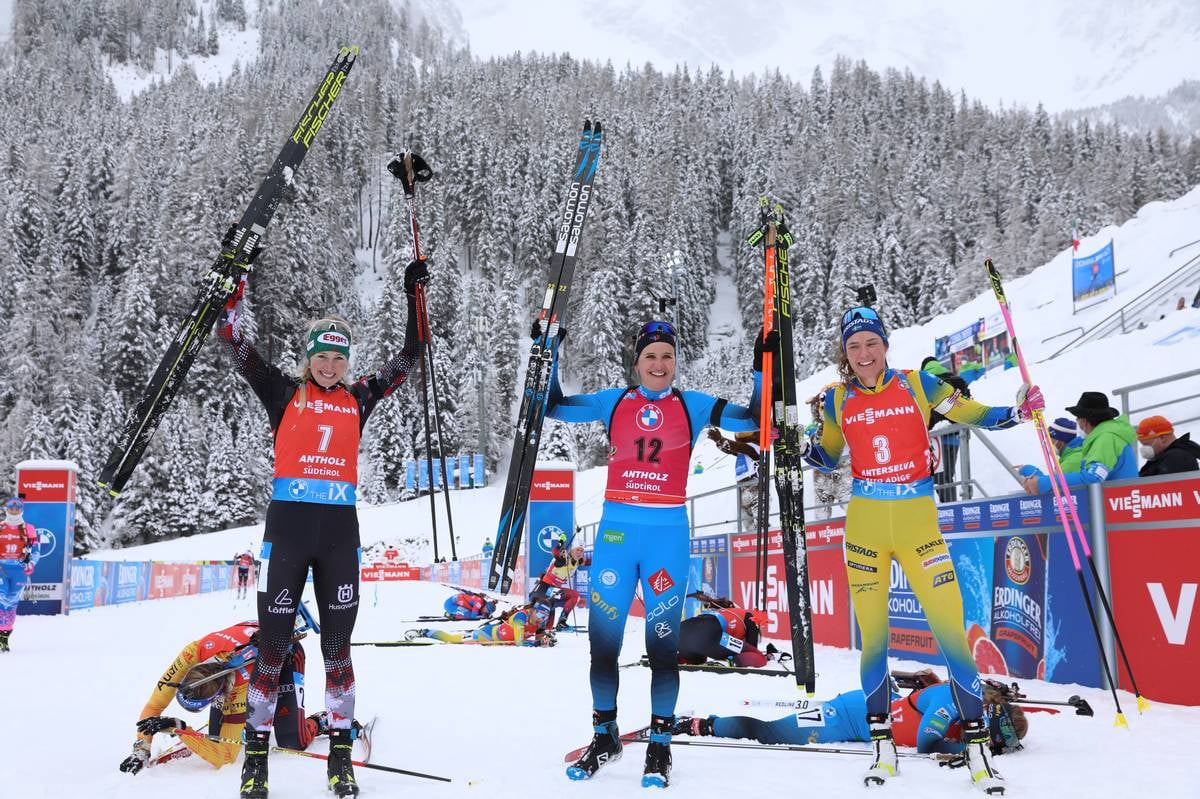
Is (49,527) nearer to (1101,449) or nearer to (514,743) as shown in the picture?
(514,743)

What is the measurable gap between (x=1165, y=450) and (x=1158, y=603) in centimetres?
112

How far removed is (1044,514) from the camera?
639cm

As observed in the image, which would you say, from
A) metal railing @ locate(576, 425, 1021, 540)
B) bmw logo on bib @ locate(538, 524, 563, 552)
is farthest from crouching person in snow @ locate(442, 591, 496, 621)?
bmw logo on bib @ locate(538, 524, 563, 552)

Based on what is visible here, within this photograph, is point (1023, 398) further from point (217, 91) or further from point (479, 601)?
point (217, 91)

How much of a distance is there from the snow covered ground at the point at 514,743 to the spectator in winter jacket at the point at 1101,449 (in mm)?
1520

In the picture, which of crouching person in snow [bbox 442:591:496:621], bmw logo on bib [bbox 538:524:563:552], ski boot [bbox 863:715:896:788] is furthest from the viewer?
bmw logo on bib [bbox 538:524:563:552]

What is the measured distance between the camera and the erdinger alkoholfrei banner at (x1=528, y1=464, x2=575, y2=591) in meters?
19.6

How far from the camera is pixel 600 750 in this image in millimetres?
3797

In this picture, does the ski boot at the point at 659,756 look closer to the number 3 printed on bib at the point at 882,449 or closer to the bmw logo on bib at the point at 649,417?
the bmw logo on bib at the point at 649,417

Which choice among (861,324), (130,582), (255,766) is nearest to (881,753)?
(861,324)

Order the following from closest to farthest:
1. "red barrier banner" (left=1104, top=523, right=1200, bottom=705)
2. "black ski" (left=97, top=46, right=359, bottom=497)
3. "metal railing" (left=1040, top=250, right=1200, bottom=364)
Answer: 1. "red barrier banner" (left=1104, top=523, right=1200, bottom=705)
2. "black ski" (left=97, top=46, right=359, bottom=497)
3. "metal railing" (left=1040, top=250, right=1200, bottom=364)

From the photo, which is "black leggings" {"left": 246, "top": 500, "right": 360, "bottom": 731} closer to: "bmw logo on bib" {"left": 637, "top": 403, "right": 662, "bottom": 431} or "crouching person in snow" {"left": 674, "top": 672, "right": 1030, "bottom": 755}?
"bmw logo on bib" {"left": 637, "top": 403, "right": 662, "bottom": 431}

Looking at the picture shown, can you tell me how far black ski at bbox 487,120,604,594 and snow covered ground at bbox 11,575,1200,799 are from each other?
113cm

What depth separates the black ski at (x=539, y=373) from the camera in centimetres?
520
